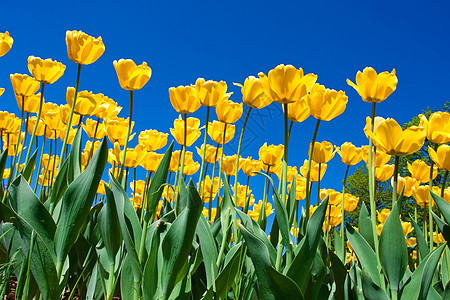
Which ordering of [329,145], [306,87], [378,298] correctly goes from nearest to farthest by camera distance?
[378,298], [306,87], [329,145]

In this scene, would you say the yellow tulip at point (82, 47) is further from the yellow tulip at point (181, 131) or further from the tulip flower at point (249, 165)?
the tulip flower at point (249, 165)

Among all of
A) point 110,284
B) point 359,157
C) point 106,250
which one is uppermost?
point 359,157

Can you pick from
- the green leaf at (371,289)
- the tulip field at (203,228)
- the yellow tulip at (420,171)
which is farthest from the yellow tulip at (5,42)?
the yellow tulip at (420,171)

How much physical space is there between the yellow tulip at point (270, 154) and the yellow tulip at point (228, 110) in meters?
0.72

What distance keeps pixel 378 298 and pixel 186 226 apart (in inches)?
35.1

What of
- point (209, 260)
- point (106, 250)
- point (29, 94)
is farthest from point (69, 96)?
point (209, 260)

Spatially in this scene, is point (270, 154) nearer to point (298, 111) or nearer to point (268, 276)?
point (298, 111)

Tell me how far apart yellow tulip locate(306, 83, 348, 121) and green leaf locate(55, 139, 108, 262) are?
109 centimetres

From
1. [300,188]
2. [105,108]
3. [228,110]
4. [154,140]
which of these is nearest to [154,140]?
[154,140]

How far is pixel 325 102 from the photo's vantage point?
74.6 inches

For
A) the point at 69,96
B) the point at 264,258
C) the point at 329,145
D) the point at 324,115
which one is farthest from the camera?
the point at 329,145

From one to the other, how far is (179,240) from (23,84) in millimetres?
1946

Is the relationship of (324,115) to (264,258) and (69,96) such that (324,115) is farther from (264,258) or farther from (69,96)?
(69,96)

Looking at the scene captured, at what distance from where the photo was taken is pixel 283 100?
1763 millimetres
